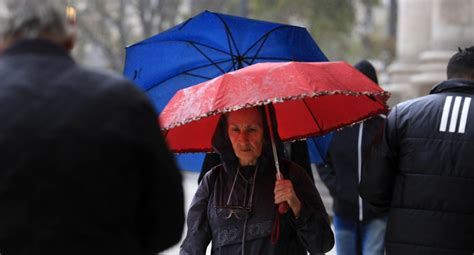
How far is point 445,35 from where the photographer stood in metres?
17.8

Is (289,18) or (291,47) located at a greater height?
(291,47)

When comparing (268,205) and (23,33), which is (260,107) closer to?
(268,205)

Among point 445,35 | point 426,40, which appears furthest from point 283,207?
point 426,40

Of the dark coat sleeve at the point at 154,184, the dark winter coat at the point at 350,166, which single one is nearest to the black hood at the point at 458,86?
the dark winter coat at the point at 350,166

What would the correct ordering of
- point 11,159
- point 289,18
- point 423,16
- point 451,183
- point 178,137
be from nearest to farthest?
point 11,159 → point 451,183 → point 178,137 → point 423,16 → point 289,18

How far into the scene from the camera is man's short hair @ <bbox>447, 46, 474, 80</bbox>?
6000 mm

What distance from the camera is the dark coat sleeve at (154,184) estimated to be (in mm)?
3541

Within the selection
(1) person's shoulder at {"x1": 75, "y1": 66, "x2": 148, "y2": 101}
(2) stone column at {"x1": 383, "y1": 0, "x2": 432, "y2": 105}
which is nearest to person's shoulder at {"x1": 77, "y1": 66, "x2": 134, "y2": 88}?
(1) person's shoulder at {"x1": 75, "y1": 66, "x2": 148, "y2": 101}

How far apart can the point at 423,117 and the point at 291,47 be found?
866 mm

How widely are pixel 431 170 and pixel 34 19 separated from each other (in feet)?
9.43

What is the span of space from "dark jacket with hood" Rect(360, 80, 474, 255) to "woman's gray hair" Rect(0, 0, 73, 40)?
9.10 feet

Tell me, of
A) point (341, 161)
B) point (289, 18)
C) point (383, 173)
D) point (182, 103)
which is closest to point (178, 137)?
point (182, 103)

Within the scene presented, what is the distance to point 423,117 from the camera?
5.90 meters

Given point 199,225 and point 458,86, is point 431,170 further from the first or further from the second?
point 199,225
